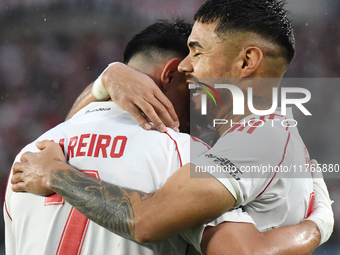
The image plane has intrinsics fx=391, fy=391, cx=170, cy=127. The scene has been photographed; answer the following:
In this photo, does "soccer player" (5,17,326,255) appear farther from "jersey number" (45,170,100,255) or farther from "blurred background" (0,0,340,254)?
"blurred background" (0,0,340,254)

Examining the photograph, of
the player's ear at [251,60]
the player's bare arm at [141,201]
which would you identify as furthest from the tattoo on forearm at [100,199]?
the player's ear at [251,60]

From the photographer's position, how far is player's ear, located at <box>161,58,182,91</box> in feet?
7.82

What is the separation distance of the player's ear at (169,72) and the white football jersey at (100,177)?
0.50 m

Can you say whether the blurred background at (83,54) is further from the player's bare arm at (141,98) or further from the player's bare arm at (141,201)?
the player's bare arm at (141,201)

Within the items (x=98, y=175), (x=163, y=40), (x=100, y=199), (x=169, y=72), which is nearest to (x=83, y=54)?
(x=163, y=40)

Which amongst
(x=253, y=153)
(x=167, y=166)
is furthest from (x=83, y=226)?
(x=253, y=153)

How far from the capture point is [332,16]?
267 inches

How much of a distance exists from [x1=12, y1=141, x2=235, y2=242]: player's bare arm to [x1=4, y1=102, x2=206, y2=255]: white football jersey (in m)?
0.08

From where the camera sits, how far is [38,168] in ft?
6.17

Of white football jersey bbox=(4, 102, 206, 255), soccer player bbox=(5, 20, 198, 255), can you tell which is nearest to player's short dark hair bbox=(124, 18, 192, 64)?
soccer player bbox=(5, 20, 198, 255)

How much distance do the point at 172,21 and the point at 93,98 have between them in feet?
2.49

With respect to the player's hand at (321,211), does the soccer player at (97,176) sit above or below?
above

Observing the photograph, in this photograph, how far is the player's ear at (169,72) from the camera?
7.82 ft

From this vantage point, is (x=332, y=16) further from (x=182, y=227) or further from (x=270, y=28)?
(x=182, y=227)
